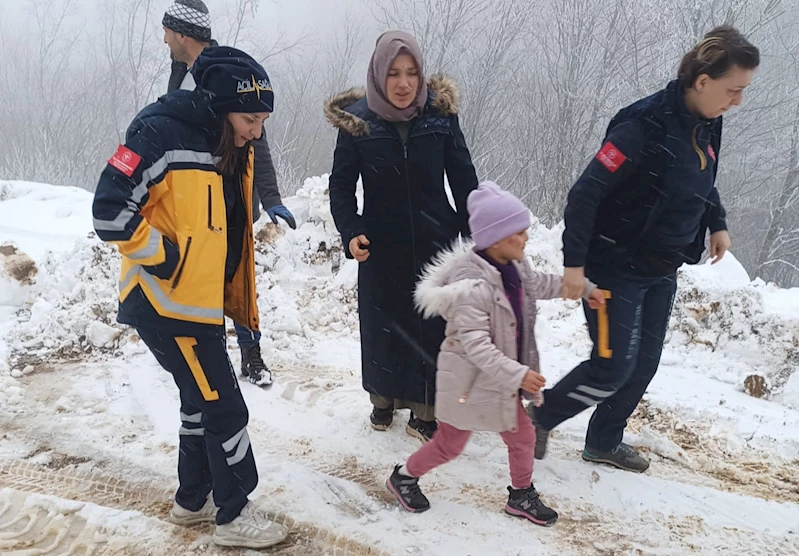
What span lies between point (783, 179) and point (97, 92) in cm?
2058

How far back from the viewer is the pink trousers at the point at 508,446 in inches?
105

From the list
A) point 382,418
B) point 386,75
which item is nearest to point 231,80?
point 386,75

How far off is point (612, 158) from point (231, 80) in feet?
5.26

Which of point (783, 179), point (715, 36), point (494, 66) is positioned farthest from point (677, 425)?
point (783, 179)

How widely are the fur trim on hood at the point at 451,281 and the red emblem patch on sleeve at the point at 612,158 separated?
69cm

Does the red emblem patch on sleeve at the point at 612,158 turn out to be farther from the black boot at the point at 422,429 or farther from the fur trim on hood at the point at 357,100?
the black boot at the point at 422,429

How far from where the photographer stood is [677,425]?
3803 millimetres

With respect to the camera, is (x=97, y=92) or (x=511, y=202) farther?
(x=97, y=92)

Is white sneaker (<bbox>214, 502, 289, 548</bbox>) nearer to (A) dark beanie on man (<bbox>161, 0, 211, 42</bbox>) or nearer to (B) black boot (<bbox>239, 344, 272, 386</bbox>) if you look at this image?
(B) black boot (<bbox>239, 344, 272, 386</bbox>)

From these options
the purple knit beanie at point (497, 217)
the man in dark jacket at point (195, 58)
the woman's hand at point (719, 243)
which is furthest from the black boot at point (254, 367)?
the woman's hand at point (719, 243)

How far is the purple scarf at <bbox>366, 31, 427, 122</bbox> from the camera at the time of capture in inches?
116

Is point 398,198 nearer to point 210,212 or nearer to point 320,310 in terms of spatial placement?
point 210,212

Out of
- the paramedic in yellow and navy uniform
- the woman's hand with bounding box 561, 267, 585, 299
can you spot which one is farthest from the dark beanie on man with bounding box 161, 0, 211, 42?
the woman's hand with bounding box 561, 267, 585, 299

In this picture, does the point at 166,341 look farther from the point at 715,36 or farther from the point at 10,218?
the point at 10,218
